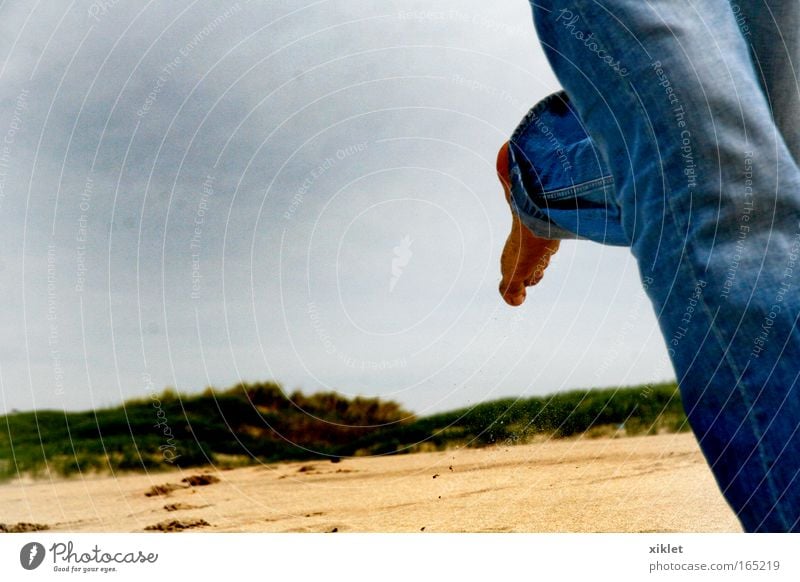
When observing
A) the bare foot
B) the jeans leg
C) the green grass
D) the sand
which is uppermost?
the jeans leg

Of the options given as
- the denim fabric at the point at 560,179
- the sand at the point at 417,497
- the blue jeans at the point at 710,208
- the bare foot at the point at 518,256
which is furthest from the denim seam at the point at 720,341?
the sand at the point at 417,497

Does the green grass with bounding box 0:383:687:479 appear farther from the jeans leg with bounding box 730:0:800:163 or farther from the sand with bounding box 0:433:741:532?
the jeans leg with bounding box 730:0:800:163

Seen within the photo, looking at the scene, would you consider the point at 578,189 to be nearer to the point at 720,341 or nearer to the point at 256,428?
the point at 720,341

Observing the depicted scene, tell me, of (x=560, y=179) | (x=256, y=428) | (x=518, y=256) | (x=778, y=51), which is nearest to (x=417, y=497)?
(x=256, y=428)

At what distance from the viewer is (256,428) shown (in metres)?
1.34

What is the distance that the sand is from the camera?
40.1 inches

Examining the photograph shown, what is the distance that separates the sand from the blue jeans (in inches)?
20.1

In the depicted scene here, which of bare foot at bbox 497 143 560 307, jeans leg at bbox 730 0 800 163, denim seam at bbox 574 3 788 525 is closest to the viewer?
denim seam at bbox 574 3 788 525

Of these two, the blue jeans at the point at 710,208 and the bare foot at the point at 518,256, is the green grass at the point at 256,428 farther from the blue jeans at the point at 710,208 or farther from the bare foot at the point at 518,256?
the blue jeans at the point at 710,208

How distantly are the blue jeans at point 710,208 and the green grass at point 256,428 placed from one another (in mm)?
779

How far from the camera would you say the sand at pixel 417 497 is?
102 cm

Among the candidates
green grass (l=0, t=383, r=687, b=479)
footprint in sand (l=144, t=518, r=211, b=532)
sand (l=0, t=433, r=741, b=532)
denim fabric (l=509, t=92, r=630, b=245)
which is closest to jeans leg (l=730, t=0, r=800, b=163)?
denim fabric (l=509, t=92, r=630, b=245)

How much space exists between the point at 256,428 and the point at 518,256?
0.62 m
